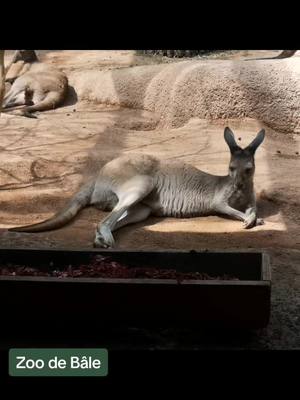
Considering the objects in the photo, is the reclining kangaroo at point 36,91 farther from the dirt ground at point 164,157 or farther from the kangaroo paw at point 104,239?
the kangaroo paw at point 104,239

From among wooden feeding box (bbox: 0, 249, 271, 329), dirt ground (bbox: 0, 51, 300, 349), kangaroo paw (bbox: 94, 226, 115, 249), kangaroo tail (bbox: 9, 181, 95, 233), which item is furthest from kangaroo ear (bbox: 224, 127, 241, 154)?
wooden feeding box (bbox: 0, 249, 271, 329)

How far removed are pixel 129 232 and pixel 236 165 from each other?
92cm

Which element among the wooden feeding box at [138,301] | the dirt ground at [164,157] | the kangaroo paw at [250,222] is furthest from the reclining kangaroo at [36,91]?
the wooden feeding box at [138,301]

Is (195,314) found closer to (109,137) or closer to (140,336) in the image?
(140,336)

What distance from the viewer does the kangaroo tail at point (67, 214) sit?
487 cm

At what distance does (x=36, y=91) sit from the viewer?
30.9 feet

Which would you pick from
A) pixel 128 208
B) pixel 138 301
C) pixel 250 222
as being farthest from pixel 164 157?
pixel 138 301

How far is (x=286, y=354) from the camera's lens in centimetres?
272

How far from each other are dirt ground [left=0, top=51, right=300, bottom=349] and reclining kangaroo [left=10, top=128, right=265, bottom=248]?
10 cm

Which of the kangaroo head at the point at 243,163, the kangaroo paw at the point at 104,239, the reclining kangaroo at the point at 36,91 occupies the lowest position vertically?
the kangaroo paw at the point at 104,239

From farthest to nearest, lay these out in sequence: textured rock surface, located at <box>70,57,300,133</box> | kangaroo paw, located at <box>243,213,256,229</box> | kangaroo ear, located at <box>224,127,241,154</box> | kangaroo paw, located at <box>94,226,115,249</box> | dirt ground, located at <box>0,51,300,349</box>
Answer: textured rock surface, located at <box>70,57,300,133</box>
kangaroo ear, located at <box>224,127,241,154</box>
kangaroo paw, located at <box>243,213,256,229</box>
kangaroo paw, located at <box>94,226,115,249</box>
dirt ground, located at <box>0,51,300,349</box>

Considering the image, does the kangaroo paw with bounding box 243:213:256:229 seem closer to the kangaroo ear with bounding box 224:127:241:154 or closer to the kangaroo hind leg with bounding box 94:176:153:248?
the kangaroo ear with bounding box 224:127:241:154

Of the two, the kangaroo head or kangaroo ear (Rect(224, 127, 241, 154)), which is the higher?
kangaroo ear (Rect(224, 127, 241, 154))

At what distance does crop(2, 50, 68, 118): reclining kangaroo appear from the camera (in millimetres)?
8992
